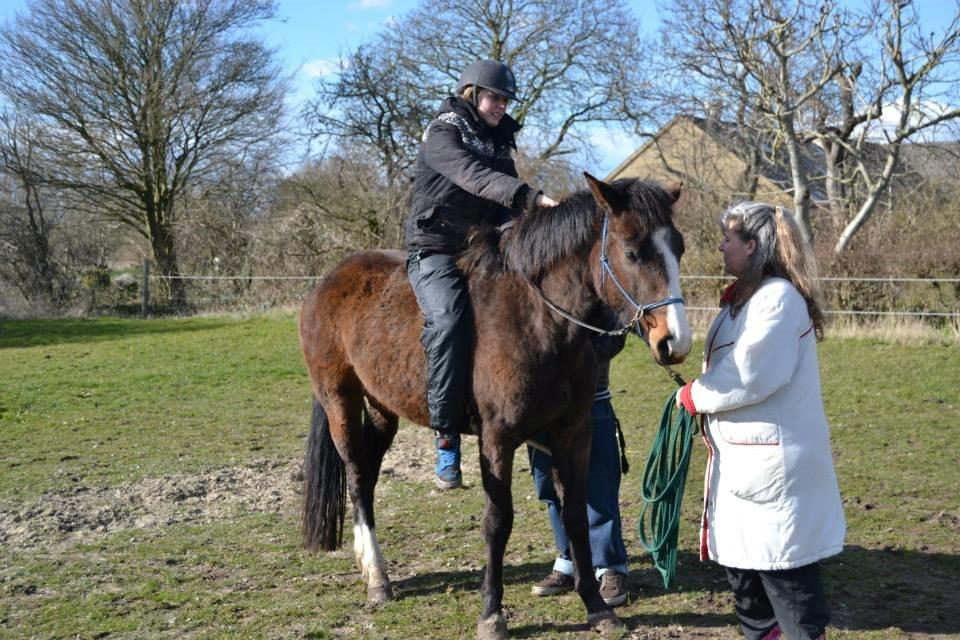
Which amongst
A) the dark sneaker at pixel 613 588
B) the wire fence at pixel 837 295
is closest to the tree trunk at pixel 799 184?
the wire fence at pixel 837 295

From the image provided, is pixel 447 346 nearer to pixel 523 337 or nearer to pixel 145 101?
pixel 523 337

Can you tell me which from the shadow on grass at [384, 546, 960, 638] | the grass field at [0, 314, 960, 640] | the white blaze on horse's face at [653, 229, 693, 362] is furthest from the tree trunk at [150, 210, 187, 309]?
the white blaze on horse's face at [653, 229, 693, 362]

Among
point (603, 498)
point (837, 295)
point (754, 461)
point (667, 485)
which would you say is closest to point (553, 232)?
point (667, 485)

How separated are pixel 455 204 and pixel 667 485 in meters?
1.72

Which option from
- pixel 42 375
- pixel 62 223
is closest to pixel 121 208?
pixel 62 223

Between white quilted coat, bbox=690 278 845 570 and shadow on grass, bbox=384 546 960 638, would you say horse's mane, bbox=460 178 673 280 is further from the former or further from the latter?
shadow on grass, bbox=384 546 960 638

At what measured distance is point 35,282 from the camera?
22797mm

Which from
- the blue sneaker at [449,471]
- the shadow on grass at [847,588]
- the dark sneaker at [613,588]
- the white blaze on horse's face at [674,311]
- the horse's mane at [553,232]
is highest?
the horse's mane at [553,232]

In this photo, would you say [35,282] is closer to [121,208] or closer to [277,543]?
[121,208]

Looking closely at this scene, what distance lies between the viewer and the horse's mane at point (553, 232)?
341 centimetres

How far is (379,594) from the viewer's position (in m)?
4.42

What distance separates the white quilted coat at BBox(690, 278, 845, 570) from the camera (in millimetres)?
2953

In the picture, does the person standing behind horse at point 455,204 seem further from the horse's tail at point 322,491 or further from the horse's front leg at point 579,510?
the horse's tail at point 322,491

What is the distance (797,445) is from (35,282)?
2381 centimetres
